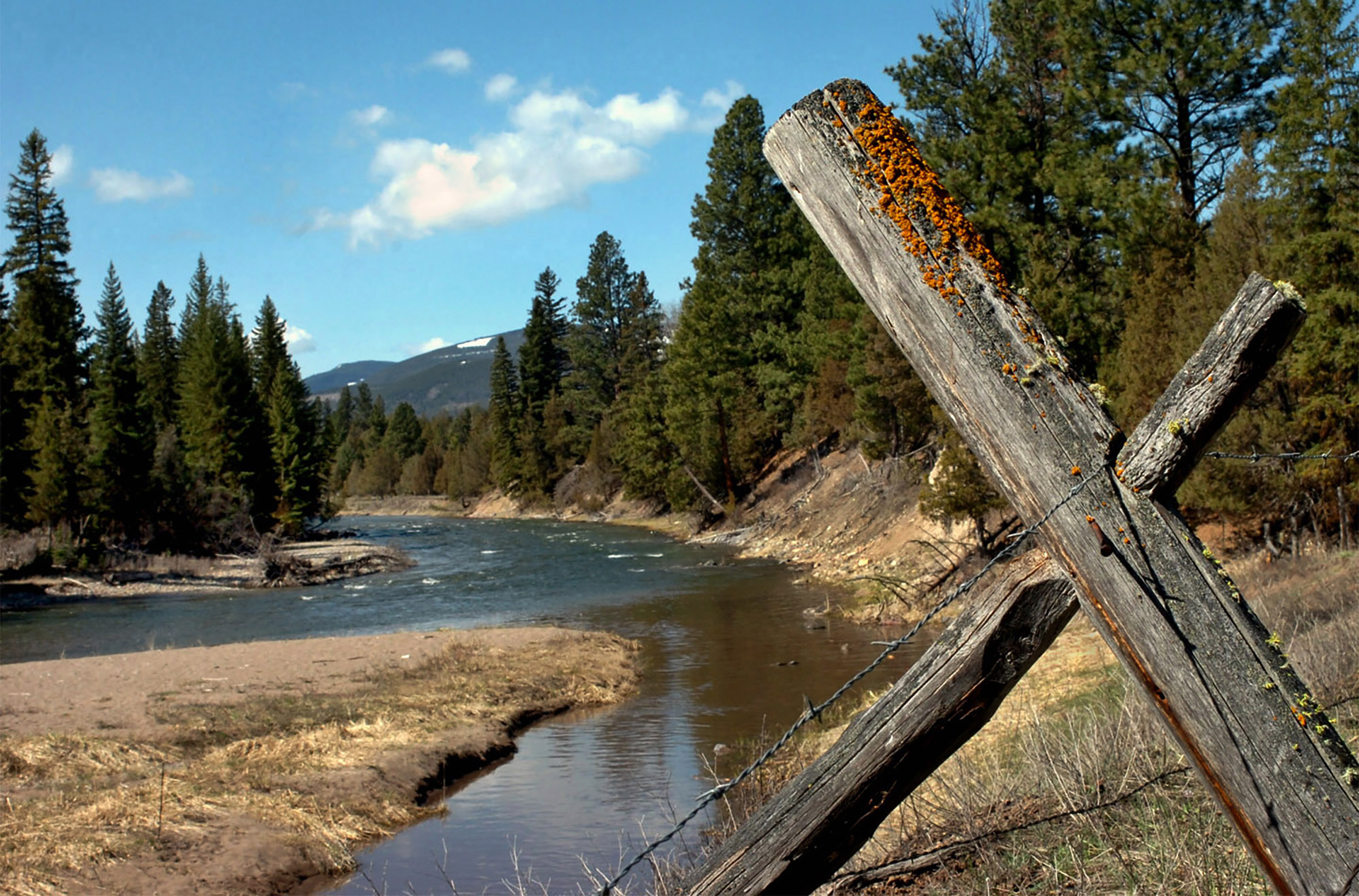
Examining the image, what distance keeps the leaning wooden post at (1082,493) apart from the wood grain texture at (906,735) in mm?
160

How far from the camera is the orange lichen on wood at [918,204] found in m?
2.45

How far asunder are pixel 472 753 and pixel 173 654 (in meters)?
8.43

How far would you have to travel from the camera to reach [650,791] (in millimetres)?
10359

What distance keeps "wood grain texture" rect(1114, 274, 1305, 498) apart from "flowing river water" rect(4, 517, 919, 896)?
10.9 feet

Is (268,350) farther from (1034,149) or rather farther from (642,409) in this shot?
(1034,149)

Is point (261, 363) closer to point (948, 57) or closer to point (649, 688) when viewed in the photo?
point (948, 57)

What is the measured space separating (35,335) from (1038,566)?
5085cm

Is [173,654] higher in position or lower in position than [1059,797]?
lower

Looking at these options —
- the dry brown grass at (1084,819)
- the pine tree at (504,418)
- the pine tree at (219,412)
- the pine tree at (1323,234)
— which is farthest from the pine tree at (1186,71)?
the pine tree at (504,418)

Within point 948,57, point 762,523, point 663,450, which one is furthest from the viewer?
point 663,450

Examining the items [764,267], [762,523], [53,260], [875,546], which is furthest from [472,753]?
[53,260]

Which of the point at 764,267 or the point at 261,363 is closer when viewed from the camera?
the point at 764,267

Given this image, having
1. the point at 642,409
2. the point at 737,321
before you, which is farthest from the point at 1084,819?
the point at 642,409

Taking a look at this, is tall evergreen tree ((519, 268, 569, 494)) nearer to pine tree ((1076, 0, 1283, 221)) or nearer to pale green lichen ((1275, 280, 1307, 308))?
pine tree ((1076, 0, 1283, 221))
